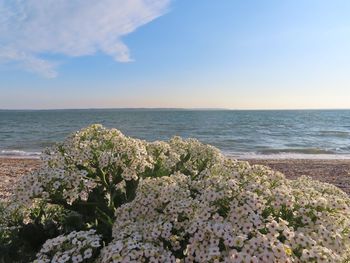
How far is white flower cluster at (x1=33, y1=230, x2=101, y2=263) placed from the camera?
3.12 metres

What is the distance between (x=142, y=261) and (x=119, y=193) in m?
2.75

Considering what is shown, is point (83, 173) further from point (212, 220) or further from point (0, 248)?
point (212, 220)

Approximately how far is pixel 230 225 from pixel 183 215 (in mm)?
579

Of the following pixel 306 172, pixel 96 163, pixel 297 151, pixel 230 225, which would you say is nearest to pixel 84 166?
pixel 96 163

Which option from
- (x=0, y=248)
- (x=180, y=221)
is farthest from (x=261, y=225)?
(x=0, y=248)

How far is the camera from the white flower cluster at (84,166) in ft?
14.5

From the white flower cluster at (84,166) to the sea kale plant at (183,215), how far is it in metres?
0.01

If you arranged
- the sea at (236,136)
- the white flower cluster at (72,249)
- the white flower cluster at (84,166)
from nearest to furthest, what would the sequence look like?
the white flower cluster at (72,249) → the white flower cluster at (84,166) → the sea at (236,136)

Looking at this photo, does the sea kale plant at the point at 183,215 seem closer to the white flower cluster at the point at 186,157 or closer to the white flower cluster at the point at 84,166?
the white flower cluster at the point at 84,166

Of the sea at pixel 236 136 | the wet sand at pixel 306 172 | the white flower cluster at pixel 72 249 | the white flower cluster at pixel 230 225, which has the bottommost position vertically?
the sea at pixel 236 136

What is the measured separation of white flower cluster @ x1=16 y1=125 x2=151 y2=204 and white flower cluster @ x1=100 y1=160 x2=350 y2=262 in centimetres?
84

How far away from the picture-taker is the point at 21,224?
17.0ft

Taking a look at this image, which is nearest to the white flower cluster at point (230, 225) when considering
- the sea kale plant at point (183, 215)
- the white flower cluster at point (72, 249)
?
the sea kale plant at point (183, 215)

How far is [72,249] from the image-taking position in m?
3.18
